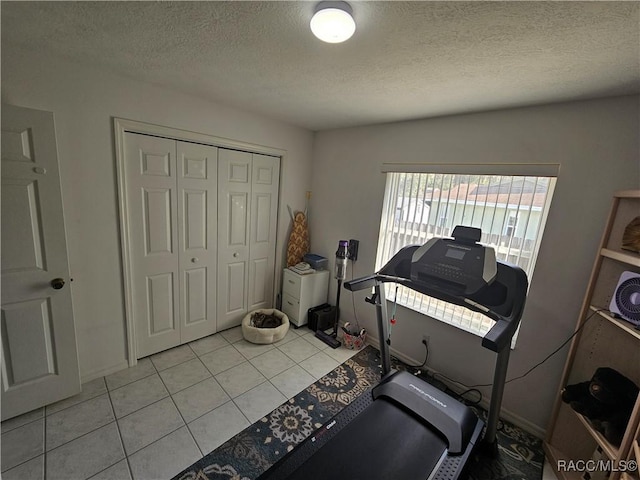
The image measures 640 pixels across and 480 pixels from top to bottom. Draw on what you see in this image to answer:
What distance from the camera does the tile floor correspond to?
1.53 meters

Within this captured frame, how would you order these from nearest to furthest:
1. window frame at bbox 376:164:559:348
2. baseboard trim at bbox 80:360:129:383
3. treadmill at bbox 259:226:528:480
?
1. treadmill at bbox 259:226:528:480
2. window frame at bbox 376:164:559:348
3. baseboard trim at bbox 80:360:129:383

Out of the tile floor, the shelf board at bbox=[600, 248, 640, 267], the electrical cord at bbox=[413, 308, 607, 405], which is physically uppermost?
the shelf board at bbox=[600, 248, 640, 267]

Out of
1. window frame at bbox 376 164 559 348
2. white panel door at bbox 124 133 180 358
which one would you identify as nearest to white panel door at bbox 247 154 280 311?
white panel door at bbox 124 133 180 358

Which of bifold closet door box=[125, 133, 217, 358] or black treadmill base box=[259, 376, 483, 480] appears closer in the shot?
black treadmill base box=[259, 376, 483, 480]

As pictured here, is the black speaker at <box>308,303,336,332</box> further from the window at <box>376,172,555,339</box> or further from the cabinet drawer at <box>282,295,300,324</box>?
the window at <box>376,172,555,339</box>

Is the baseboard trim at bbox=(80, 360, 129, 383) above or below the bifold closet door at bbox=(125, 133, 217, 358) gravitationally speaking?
below

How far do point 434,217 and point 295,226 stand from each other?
1.63 metres

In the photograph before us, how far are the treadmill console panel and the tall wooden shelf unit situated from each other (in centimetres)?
64

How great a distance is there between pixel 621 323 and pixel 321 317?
236 cm

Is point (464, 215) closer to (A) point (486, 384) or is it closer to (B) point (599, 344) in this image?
(B) point (599, 344)

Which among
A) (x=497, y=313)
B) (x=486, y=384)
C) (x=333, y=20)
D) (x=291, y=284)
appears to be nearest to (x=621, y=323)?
(x=497, y=313)

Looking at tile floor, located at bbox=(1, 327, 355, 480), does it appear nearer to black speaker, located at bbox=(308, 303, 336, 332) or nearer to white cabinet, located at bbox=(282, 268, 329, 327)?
black speaker, located at bbox=(308, 303, 336, 332)

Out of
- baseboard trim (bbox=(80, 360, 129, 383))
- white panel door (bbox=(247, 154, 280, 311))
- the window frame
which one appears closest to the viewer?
the window frame

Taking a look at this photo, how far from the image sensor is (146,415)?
186 centimetres
